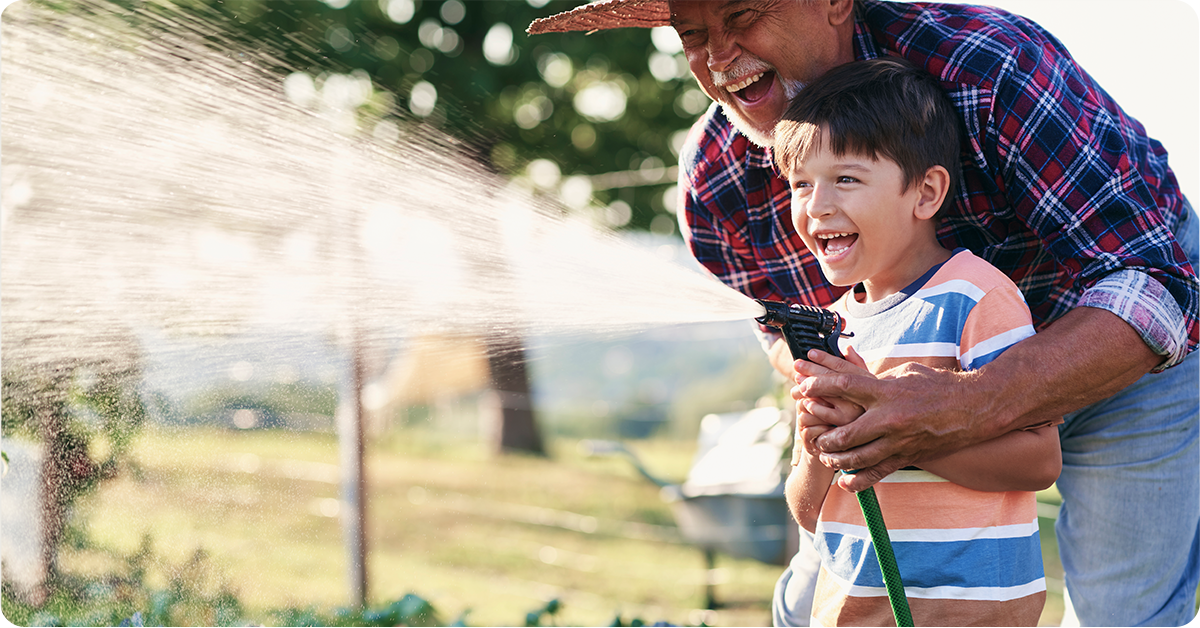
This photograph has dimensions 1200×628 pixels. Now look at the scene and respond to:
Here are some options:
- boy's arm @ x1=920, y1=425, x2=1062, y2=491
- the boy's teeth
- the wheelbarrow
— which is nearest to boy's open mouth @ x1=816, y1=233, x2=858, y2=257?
the boy's teeth

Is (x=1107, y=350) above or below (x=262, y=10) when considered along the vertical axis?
below

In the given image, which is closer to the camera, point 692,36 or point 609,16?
point 692,36

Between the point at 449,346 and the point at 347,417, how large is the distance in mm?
5009

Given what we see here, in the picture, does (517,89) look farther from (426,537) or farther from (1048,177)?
(1048,177)

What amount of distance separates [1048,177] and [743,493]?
3.76 meters

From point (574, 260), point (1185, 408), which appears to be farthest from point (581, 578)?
point (1185, 408)

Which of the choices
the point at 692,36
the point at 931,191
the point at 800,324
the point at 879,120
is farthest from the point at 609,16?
the point at 800,324

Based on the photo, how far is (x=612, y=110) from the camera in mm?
12773

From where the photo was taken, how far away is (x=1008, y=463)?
5.91 ft

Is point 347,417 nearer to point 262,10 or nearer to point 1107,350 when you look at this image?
point 1107,350

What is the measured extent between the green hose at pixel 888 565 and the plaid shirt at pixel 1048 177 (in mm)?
712

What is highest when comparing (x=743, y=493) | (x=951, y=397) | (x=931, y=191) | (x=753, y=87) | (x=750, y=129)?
(x=753, y=87)

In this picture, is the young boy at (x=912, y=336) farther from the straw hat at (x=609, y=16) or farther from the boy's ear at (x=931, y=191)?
the straw hat at (x=609, y=16)

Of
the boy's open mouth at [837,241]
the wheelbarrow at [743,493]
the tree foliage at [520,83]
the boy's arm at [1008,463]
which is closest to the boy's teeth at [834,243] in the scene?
the boy's open mouth at [837,241]
